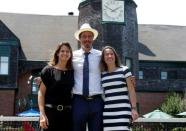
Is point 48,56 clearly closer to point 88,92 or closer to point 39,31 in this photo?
point 39,31

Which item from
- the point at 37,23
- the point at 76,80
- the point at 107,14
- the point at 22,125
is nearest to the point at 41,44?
the point at 37,23

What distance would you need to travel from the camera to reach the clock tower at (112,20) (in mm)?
32281

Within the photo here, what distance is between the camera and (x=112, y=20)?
107 ft

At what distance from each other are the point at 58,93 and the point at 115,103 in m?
0.90

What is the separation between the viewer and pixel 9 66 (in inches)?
1347

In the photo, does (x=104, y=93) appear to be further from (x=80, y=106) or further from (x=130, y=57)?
(x=130, y=57)

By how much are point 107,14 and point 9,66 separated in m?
8.42

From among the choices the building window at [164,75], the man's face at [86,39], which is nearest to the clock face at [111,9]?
the building window at [164,75]

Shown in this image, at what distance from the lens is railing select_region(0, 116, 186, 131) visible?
1215cm

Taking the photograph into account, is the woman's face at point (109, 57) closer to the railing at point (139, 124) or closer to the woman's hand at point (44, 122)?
the woman's hand at point (44, 122)

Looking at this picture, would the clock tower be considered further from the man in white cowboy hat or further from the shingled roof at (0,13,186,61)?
the man in white cowboy hat

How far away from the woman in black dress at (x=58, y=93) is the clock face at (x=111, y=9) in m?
25.5

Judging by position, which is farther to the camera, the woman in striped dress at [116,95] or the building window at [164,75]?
the building window at [164,75]

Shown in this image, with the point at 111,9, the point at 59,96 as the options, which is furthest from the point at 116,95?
the point at 111,9
